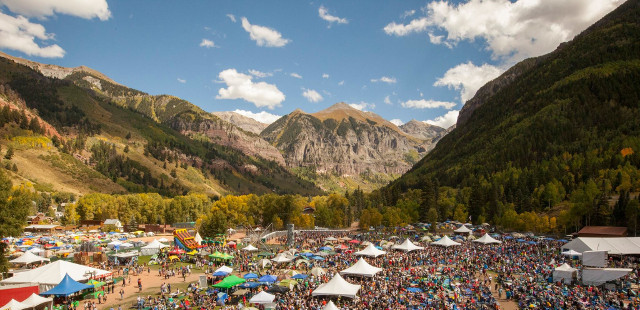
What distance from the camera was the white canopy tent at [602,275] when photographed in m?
32.4

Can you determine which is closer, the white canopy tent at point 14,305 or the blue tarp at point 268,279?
the white canopy tent at point 14,305

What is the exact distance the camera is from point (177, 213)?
11406cm

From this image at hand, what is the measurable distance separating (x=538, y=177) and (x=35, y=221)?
141 m

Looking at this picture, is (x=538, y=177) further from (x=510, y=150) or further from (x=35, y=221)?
(x=35, y=221)

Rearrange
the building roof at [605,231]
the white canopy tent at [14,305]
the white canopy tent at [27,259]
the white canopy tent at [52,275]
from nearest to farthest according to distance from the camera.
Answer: the white canopy tent at [14,305], the white canopy tent at [52,275], the white canopy tent at [27,259], the building roof at [605,231]

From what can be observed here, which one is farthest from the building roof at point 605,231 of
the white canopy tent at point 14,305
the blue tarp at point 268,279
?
the white canopy tent at point 14,305

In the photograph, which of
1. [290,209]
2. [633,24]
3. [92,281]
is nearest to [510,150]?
[290,209]

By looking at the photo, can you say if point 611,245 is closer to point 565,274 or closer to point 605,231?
point 565,274

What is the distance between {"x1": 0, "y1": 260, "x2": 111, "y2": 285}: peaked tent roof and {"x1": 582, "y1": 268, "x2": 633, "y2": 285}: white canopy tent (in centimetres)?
4512

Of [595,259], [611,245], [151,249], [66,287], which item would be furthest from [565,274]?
[151,249]

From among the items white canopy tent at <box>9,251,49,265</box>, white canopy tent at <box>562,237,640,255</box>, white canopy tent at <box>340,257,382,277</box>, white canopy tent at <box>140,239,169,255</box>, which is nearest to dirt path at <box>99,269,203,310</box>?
white canopy tent at <box>140,239,169,255</box>

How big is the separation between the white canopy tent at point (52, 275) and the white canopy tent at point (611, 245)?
54.6 meters

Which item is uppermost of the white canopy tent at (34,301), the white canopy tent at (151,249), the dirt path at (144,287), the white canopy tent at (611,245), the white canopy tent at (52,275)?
the white canopy tent at (611,245)

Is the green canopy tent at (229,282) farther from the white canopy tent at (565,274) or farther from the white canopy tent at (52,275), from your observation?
the white canopy tent at (565,274)
